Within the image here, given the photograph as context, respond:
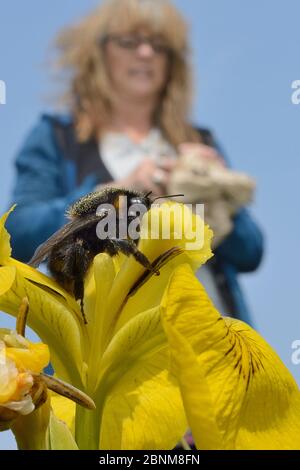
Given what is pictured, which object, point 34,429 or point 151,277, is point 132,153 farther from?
point 34,429

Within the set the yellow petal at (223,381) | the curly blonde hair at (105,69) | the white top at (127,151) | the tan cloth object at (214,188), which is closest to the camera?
the yellow petal at (223,381)

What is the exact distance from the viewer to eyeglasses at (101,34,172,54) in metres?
3.62

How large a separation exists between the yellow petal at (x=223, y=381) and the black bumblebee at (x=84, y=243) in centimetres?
10

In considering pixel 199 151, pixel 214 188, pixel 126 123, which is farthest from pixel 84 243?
pixel 126 123

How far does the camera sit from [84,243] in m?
0.60

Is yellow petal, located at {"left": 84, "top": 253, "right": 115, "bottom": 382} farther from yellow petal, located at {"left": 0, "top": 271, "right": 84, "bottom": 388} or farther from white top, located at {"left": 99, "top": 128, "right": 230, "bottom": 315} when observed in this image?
white top, located at {"left": 99, "top": 128, "right": 230, "bottom": 315}

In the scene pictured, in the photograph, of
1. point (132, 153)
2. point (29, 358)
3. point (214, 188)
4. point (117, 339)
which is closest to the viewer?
point (29, 358)

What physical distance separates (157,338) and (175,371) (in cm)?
13

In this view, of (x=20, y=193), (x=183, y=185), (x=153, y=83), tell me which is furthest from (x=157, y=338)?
(x=153, y=83)

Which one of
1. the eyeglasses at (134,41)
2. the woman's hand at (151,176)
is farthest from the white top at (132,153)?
the eyeglasses at (134,41)

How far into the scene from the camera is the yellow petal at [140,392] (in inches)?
21.6

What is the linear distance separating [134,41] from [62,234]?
3.17 metres

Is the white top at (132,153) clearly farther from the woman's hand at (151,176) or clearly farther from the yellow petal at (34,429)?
the yellow petal at (34,429)

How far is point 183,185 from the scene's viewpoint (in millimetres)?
2904
